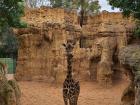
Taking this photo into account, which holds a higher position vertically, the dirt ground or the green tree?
the green tree

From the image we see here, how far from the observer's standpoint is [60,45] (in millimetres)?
22797

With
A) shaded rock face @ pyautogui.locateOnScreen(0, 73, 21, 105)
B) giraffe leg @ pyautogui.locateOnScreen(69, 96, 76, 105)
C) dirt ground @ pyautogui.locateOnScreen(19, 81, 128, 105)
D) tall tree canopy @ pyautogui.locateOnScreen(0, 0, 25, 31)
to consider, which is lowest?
dirt ground @ pyautogui.locateOnScreen(19, 81, 128, 105)

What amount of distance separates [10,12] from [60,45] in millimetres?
9041

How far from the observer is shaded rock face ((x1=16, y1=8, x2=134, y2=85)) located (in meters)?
22.9

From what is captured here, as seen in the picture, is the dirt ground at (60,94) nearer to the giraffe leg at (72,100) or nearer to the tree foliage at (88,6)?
the giraffe leg at (72,100)

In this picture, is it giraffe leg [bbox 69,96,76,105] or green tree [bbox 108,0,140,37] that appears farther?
green tree [bbox 108,0,140,37]

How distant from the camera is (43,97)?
19.9m

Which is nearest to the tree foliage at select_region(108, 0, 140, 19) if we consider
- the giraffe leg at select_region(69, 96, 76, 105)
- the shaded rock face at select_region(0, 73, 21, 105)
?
the giraffe leg at select_region(69, 96, 76, 105)

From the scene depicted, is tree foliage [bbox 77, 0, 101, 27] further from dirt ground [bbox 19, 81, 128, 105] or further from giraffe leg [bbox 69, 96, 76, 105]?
giraffe leg [bbox 69, 96, 76, 105]

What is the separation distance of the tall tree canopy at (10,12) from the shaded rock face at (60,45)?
27.8 feet

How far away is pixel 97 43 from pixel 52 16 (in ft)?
9.62

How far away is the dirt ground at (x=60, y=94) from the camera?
18.9 meters

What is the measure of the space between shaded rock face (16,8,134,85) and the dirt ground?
1.85 ft

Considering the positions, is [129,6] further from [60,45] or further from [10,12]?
[60,45]
